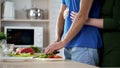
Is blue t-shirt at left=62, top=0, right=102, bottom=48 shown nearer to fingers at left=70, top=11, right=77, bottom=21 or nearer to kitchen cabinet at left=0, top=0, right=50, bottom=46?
fingers at left=70, top=11, right=77, bottom=21

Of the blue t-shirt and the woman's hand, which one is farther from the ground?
the blue t-shirt

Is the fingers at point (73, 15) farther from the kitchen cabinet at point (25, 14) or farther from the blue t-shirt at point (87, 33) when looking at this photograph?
the kitchen cabinet at point (25, 14)

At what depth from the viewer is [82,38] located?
144 centimetres

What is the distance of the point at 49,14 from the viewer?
13.5 ft

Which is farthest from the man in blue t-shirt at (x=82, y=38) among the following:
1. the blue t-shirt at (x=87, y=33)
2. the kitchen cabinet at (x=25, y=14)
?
the kitchen cabinet at (x=25, y=14)

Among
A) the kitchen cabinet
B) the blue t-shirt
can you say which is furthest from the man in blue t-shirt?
the kitchen cabinet

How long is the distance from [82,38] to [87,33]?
40mm

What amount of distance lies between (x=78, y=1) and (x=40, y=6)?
9.67 ft

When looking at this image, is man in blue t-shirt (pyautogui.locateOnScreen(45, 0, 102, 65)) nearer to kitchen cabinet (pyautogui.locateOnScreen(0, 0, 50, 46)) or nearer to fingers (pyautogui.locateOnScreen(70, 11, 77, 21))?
fingers (pyautogui.locateOnScreen(70, 11, 77, 21))

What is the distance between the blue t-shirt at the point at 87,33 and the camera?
142cm

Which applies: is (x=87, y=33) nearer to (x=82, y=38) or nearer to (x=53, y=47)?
(x=82, y=38)

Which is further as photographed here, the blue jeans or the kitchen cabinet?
the kitchen cabinet

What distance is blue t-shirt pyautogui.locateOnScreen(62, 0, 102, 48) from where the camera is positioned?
1.42m

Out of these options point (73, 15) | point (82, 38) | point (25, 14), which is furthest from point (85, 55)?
point (25, 14)
